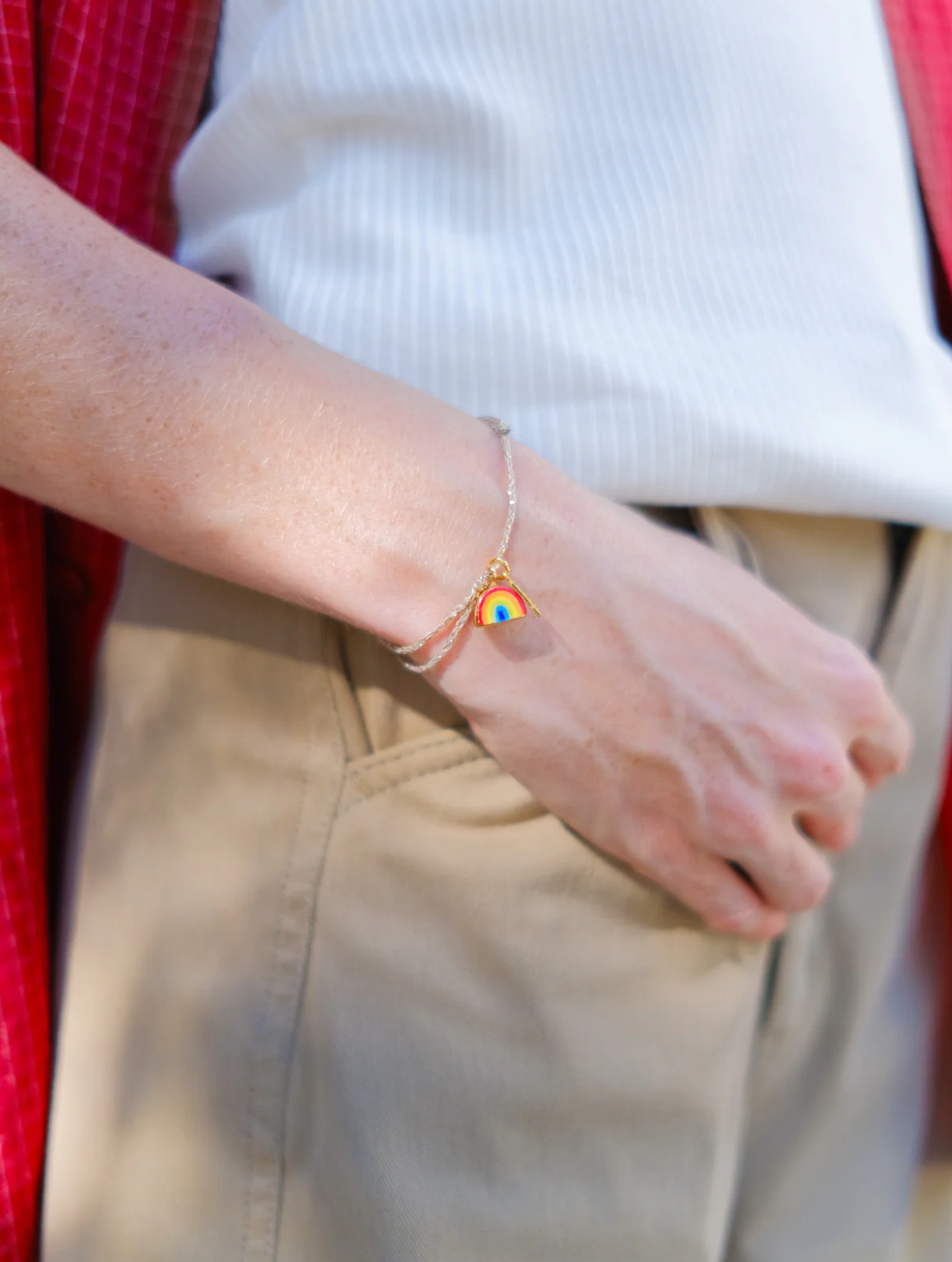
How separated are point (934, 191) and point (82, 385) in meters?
0.89

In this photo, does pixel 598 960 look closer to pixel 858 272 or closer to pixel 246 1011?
pixel 246 1011

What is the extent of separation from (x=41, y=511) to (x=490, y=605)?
1.42 feet

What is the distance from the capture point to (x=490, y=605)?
708mm

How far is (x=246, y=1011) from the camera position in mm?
763

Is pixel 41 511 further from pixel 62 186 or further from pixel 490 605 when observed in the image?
pixel 490 605

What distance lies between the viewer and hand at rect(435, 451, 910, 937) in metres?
0.74

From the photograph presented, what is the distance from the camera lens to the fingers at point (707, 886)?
2.55 ft

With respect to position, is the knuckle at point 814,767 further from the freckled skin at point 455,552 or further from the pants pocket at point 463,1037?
the pants pocket at point 463,1037

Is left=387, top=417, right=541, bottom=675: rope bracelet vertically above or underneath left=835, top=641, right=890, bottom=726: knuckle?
above

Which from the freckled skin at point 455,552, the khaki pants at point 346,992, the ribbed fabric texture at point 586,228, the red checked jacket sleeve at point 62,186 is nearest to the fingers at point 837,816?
the freckled skin at point 455,552

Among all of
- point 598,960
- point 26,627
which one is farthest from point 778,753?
point 26,627

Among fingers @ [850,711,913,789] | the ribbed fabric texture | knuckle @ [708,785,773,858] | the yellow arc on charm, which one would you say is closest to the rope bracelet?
the yellow arc on charm

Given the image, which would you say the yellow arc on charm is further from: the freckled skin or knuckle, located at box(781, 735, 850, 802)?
knuckle, located at box(781, 735, 850, 802)

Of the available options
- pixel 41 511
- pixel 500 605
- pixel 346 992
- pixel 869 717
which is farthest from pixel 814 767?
pixel 41 511
